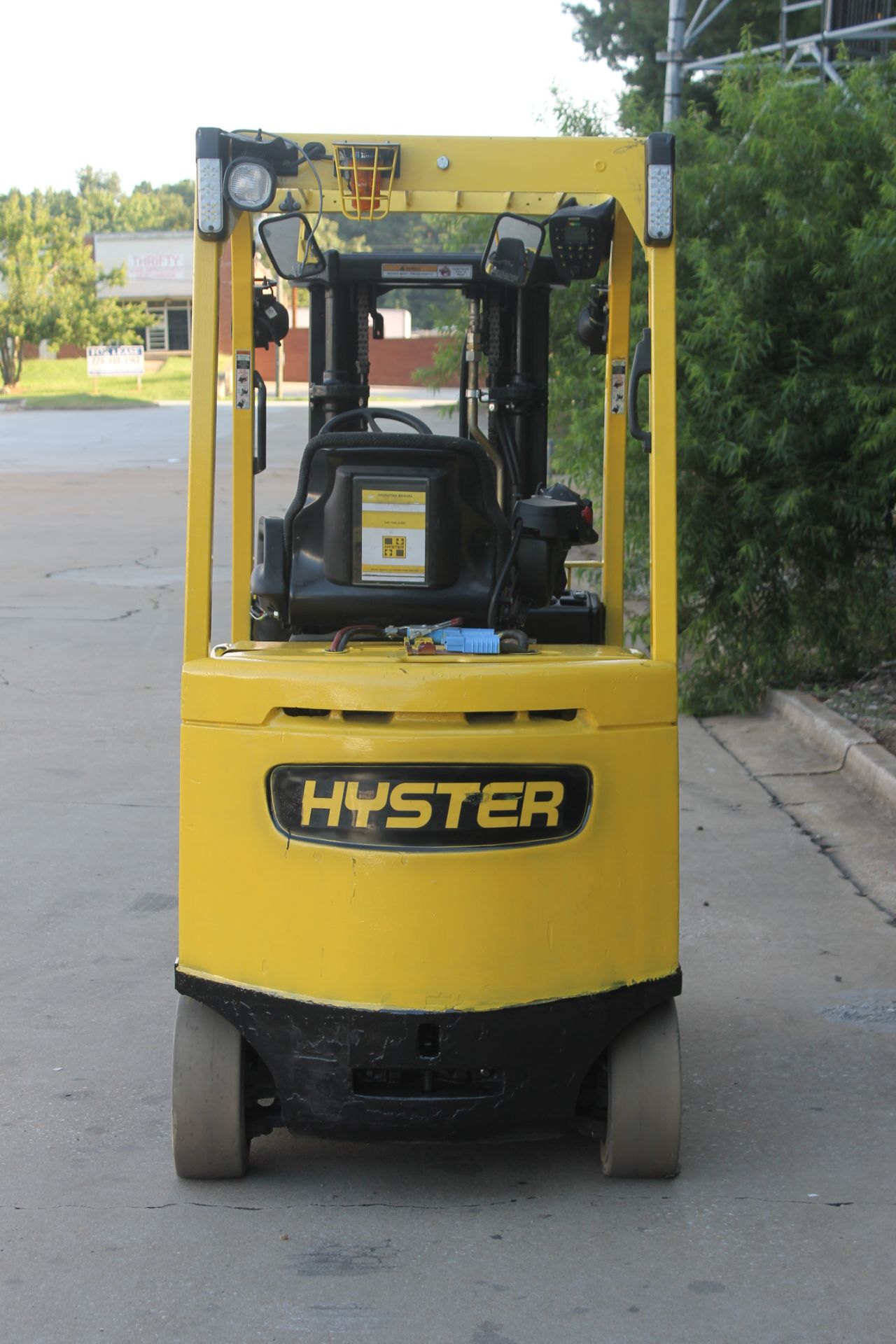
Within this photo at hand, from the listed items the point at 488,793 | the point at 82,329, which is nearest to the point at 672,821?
the point at 488,793

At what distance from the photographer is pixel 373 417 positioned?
4652 millimetres

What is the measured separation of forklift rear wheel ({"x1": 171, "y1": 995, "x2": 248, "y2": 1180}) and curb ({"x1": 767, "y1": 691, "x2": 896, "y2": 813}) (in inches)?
174

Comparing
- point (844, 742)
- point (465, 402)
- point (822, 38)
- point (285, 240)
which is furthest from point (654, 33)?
point (285, 240)

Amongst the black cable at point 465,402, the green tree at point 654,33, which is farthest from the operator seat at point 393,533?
the green tree at point 654,33

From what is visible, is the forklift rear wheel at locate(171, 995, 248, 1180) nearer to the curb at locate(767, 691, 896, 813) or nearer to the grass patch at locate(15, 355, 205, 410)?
the curb at locate(767, 691, 896, 813)

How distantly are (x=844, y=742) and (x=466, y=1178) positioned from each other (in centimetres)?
Result: 493

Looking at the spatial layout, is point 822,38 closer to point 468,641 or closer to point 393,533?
point 393,533

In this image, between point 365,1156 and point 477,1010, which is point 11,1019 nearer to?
point 365,1156

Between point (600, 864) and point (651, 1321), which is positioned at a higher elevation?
point (600, 864)

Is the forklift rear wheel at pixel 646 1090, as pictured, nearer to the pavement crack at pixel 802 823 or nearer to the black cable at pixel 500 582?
the black cable at pixel 500 582

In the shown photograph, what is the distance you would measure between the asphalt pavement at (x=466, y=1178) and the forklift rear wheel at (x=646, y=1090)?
14cm

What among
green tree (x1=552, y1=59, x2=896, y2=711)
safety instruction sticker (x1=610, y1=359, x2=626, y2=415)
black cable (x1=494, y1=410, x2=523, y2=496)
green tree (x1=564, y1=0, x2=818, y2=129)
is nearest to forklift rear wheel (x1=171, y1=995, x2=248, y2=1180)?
black cable (x1=494, y1=410, x2=523, y2=496)

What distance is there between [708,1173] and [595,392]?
7.12 metres

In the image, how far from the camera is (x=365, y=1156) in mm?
4074
